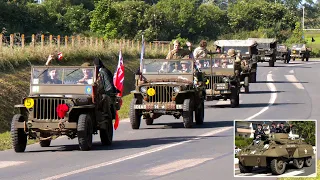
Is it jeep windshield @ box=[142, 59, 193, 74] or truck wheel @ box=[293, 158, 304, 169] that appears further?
jeep windshield @ box=[142, 59, 193, 74]

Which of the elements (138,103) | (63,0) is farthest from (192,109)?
(63,0)

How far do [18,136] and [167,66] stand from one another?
727 cm

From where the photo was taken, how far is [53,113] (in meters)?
17.2

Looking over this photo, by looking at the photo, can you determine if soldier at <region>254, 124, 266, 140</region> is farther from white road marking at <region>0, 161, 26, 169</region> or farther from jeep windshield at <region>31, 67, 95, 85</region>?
jeep windshield at <region>31, 67, 95, 85</region>

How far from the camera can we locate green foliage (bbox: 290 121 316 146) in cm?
863

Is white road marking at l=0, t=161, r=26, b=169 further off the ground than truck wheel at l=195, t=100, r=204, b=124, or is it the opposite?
truck wheel at l=195, t=100, r=204, b=124

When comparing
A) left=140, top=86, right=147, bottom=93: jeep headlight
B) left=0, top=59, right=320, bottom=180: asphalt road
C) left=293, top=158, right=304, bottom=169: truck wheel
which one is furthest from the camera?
left=140, top=86, right=147, bottom=93: jeep headlight

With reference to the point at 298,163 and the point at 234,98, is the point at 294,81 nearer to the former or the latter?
the point at 234,98

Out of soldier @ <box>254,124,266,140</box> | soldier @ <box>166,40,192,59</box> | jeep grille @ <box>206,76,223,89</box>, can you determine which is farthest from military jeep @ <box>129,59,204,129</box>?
soldier @ <box>254,124,266,140</box>

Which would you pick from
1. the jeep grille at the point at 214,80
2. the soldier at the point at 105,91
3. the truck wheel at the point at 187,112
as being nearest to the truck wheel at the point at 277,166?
the soldier at the point at 105,91

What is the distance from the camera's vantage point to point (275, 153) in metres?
9.28

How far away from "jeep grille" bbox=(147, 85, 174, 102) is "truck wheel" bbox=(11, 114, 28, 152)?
520 cm

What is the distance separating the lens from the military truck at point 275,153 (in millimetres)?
8711

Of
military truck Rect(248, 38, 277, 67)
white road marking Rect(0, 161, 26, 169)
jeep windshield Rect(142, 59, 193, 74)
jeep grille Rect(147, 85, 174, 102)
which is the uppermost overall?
military truck Rect(248, 38, 277, 67)
